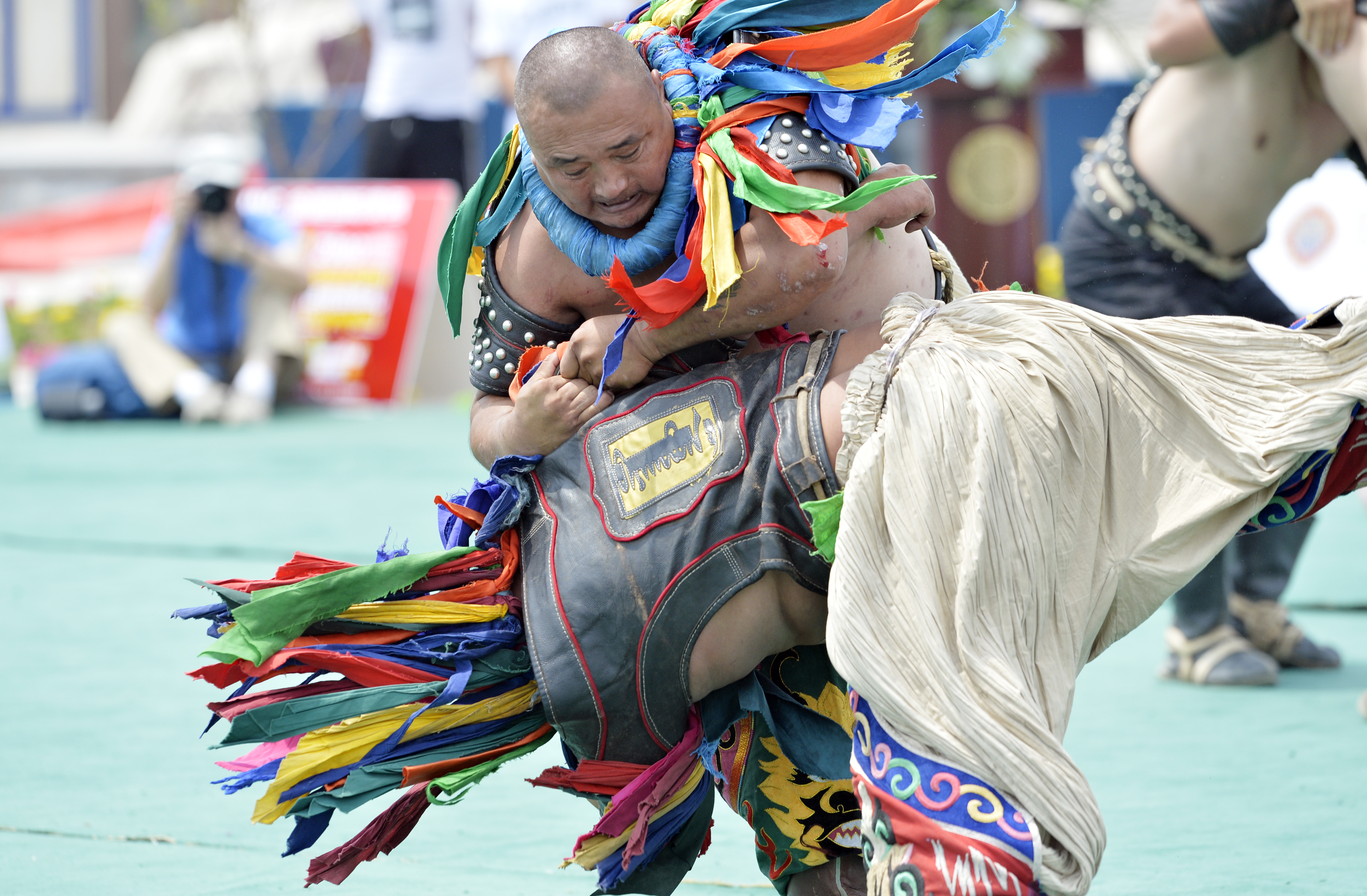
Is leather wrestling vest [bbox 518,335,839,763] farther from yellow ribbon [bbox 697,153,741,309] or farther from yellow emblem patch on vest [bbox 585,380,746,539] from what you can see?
yellow ribbon [bbox 697,153,741,309]

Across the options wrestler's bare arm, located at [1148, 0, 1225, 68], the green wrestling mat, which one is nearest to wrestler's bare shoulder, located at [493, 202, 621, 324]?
the green wrestling mat

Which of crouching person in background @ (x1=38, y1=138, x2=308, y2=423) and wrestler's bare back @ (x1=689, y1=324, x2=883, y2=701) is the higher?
wrestler's bare back @ (x1=689, y1=324, x2=883, y2=701)

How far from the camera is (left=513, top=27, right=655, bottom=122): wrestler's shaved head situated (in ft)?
5.55

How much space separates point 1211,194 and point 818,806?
73.7 inches

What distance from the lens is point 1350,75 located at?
113 inches

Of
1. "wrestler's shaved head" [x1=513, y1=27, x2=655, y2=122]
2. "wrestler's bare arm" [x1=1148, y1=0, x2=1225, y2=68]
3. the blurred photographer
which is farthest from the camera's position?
the blurred photographer

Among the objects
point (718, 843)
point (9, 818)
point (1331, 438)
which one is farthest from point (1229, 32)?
point (9, 818)

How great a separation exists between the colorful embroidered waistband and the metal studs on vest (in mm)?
621

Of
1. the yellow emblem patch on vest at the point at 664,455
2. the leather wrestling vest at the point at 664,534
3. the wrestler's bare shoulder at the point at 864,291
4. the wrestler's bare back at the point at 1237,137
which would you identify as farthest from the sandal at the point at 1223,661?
the yellow emblem patch on vest at the point at 664,455

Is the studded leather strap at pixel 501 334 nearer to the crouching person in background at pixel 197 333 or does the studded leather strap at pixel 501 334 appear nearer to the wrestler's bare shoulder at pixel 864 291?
the wrestler's bare shoulder at pixel 864 291

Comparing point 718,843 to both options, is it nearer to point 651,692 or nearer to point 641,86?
point 651,692

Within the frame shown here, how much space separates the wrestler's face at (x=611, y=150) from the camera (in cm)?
169

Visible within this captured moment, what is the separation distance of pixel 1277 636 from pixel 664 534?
2.28 meters

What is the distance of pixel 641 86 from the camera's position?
1716 mm
